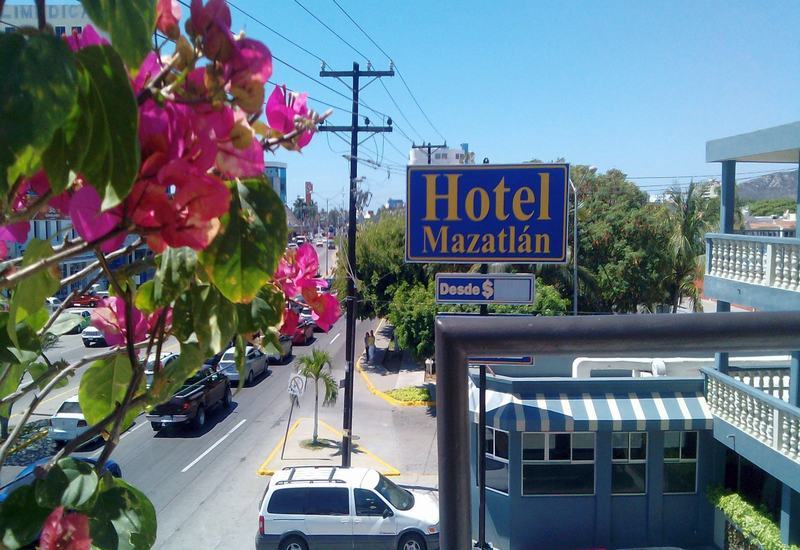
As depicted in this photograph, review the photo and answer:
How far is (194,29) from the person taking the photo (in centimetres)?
70

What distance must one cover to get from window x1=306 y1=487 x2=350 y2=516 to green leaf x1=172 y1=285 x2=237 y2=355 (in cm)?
883

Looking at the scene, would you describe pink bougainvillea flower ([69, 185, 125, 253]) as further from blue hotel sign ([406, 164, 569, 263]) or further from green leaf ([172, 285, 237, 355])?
blue hotel sign ([406, 164, 569, 263])

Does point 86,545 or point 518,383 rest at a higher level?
point 86,545

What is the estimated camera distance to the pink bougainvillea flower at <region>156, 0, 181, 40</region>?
80 cm

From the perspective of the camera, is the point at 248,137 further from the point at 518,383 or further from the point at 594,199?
the point at 594,199

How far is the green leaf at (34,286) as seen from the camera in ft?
2.61

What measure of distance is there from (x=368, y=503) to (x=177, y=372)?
880cm

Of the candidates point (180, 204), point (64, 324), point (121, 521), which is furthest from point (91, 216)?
point (64, 324)

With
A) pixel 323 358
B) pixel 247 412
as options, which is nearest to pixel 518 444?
pixel 323 358

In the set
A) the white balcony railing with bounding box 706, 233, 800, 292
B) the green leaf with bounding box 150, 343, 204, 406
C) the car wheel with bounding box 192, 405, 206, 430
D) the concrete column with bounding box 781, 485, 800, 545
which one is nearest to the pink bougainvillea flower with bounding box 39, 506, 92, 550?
the green leaf with bounding box 150, 343, 204, 406

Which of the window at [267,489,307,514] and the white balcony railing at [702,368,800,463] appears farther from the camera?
the window at [267,489,307,514]

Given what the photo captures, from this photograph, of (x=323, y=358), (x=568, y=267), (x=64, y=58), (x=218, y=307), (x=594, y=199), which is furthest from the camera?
(x=594, y=199)

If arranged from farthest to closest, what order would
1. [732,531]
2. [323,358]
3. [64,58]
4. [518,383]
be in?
[323,358] → [518,383] → [732,531] → [64,58]

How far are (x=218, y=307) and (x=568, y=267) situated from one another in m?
20.0
